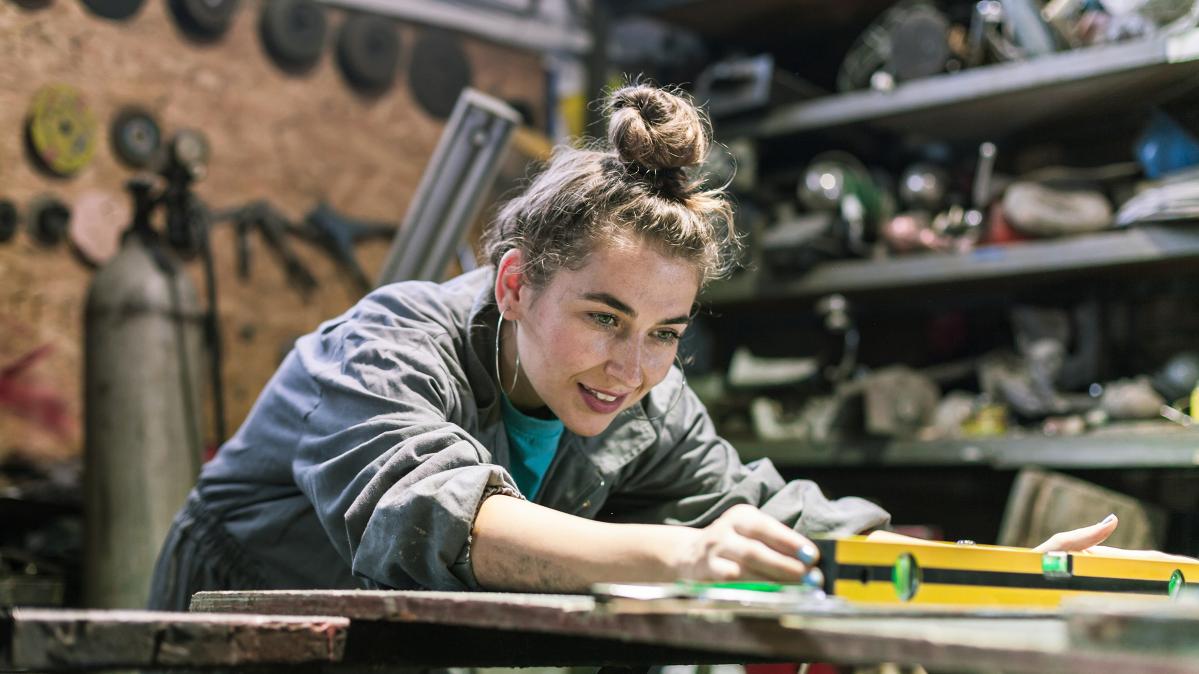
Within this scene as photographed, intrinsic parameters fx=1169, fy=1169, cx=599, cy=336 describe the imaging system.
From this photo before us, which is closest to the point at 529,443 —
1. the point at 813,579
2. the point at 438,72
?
the point at 813,579

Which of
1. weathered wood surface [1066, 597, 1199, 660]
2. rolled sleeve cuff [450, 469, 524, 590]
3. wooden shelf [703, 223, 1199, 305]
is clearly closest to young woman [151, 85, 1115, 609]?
rolled sleeve cuff [450, 469, 524, 590]

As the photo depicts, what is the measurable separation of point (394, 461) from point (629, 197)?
488 millimetres

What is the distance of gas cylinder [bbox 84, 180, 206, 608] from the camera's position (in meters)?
2.86

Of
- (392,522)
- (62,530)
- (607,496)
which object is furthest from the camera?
(62,530)

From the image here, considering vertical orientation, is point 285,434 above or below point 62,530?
above

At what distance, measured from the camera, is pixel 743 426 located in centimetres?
376

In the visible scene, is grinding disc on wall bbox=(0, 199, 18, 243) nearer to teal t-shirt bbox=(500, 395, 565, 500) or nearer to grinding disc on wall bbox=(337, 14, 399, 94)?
grinding disc on wall bbox=(337, 14, 399, 94)

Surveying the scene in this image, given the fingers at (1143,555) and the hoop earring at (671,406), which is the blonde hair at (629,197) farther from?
the fingers at (1143,555)

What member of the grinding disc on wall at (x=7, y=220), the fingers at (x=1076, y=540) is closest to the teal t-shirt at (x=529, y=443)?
the fingers at (x=1076, y=540)

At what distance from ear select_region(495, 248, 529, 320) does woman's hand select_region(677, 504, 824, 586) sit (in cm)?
66

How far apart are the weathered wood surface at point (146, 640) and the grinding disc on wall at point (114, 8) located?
10.0 feet

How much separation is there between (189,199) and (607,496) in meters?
1.96

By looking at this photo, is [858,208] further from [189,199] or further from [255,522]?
[255,522]

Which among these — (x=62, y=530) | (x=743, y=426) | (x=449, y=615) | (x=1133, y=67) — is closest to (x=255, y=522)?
(x=449, y=615)
